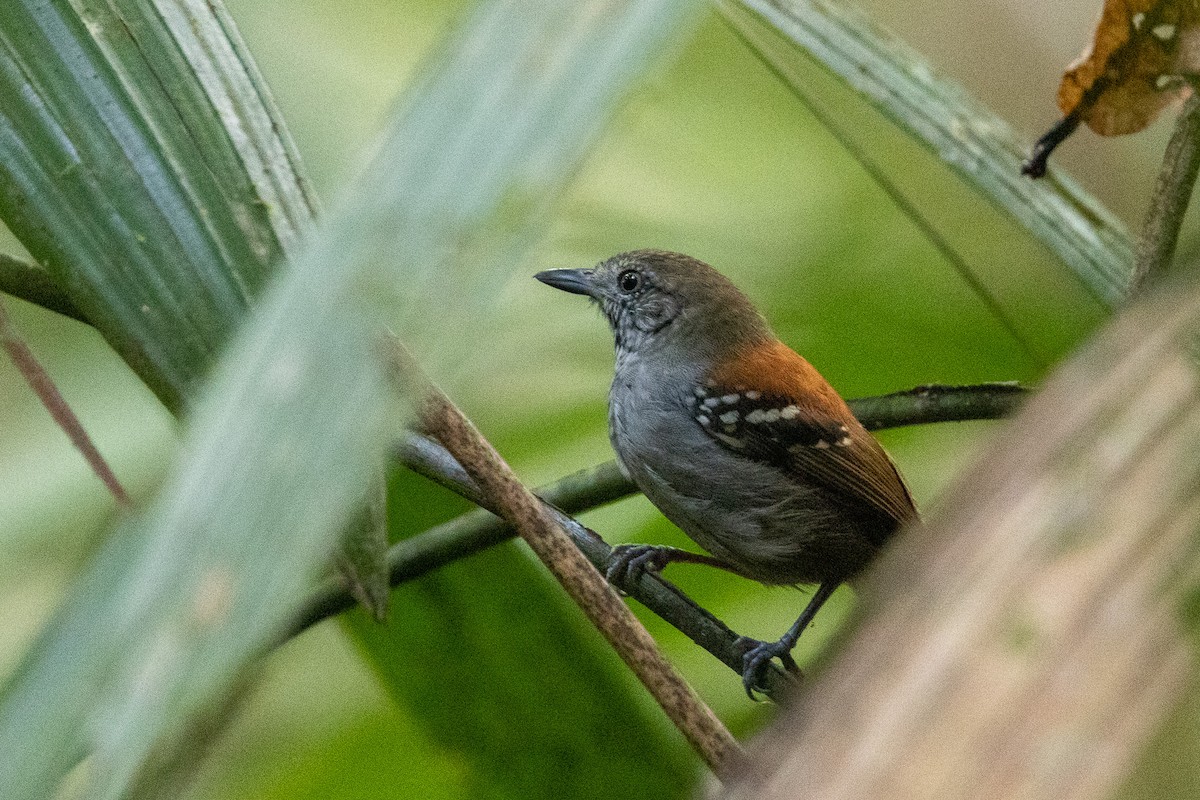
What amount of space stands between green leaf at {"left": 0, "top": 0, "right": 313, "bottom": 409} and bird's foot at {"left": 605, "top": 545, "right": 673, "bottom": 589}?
105 cm

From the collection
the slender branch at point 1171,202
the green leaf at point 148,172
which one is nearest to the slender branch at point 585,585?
the green leaf at point 148,172

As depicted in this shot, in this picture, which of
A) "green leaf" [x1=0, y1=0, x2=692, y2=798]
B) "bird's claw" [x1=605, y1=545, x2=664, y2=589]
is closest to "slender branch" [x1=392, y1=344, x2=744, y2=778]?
"green leaf" [x1=0, y1=0, x2=692, y2=798]

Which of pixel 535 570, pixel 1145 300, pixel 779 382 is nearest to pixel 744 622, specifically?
pixel 779 382

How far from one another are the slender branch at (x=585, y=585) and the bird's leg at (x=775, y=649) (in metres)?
1.53

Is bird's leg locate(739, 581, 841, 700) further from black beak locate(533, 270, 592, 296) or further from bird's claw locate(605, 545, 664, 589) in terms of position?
black beak locate(533, 270, 592, 296)

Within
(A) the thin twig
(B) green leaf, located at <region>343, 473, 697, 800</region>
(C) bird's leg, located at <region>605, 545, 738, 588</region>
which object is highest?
(A) the thin twig

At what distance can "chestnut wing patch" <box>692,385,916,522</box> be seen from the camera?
2.96 metres

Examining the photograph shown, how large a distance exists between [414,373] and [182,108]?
2.48 ft

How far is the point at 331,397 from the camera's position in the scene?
1.56ft

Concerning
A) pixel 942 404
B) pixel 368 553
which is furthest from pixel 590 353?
pixel 368 553

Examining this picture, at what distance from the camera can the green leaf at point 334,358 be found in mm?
467

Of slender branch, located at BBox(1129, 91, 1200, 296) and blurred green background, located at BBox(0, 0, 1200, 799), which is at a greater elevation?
slender branch, located at BBox(1129, 91, 1200, 296)

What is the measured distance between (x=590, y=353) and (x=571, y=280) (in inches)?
11.7

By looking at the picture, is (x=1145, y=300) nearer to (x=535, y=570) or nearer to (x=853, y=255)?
(x=535, y=570)
